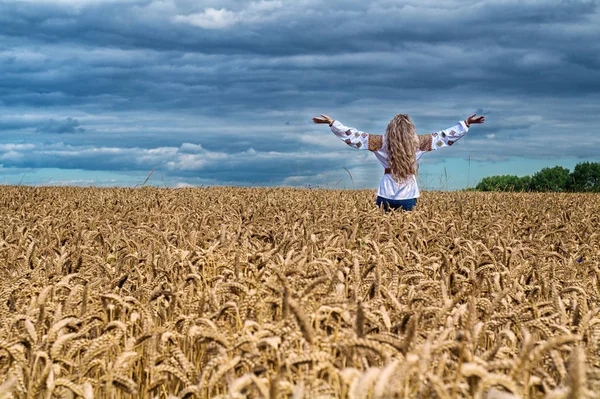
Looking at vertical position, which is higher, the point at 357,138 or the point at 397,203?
the point at 357,138

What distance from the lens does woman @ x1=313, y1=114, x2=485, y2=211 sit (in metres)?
10.7

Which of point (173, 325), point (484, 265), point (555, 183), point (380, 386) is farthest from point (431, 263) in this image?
point (555, 183)

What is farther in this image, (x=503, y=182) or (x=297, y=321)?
(x=503, y=182)

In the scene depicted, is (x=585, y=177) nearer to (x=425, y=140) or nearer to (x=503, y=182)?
(x=503, y=182)

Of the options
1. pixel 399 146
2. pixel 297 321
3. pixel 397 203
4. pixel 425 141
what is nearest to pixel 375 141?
pixel 399 146

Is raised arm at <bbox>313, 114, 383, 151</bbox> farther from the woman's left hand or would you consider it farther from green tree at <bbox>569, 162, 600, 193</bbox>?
green tree at <bbox>569, 162, 600, 193</bbox>

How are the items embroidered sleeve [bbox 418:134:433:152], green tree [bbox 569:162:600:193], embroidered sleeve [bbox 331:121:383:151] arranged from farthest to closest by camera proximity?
green tree [bbox 569:162:600:193] → embroidered sleeve [bbox 418:134:433:152] → embroidered sleeve [bbox 331:121:383:151]

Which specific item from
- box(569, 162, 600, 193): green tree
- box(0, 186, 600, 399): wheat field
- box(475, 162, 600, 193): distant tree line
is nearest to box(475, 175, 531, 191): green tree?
box(475, 162, 600, 193): distant tree line

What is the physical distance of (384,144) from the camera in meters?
11.0

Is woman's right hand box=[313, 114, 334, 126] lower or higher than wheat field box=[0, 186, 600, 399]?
higher

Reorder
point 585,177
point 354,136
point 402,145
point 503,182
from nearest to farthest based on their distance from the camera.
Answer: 1. point 402,145
2. point 354,136
3. point 585,177
4. point 503,182

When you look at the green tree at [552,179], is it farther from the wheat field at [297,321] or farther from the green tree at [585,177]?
the wheat field at [297,321]

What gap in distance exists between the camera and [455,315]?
307 cm

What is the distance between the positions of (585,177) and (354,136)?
32364mm
